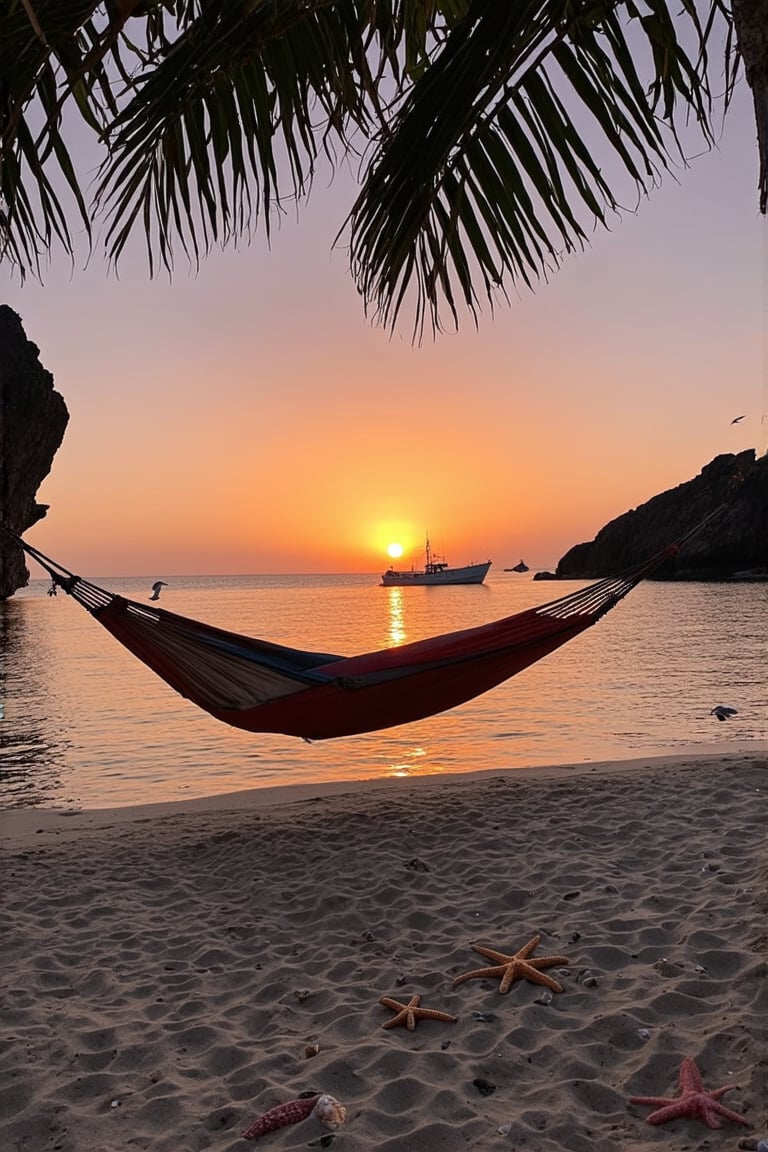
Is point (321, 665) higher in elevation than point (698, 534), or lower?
lower

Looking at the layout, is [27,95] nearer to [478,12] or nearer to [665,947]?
[478,12]

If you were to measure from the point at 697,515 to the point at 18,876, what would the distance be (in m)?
45.9

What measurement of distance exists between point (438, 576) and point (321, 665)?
67.9 meters

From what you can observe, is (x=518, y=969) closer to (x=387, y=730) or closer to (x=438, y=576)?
(x=387, y=730)

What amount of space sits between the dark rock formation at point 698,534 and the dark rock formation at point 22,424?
26.0 metres

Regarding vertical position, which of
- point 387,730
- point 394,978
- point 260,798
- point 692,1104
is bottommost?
point 387,730

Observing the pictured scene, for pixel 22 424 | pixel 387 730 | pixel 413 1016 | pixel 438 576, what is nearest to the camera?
pixel 413 1016

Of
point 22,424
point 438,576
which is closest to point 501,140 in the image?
point 22,424

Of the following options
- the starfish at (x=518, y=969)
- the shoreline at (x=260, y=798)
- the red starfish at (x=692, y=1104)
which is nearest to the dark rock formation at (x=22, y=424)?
the shoreline at (x=260, y=798)

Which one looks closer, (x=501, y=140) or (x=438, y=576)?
(x=501, y=140)

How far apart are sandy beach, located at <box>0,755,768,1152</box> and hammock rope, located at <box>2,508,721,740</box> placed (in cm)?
62

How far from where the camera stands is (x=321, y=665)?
3863mm

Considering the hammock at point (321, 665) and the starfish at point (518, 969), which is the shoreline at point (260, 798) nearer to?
the hammock at point (321, 665)

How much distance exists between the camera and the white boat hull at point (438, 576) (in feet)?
222
